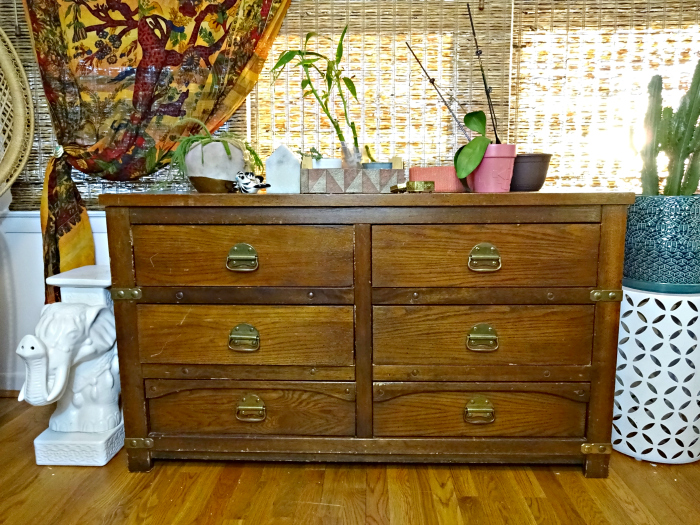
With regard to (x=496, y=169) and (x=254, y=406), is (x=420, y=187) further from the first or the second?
(x=254, y=406)

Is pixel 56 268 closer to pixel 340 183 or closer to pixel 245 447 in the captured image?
pixel 245 447

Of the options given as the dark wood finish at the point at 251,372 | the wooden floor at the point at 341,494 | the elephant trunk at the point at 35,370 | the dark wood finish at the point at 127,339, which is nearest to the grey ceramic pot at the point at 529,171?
the dark wood finish at the point at 251,372

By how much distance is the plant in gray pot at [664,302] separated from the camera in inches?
49.6

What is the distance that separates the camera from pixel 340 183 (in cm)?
122

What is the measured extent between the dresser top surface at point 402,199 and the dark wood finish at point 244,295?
8.5 inches

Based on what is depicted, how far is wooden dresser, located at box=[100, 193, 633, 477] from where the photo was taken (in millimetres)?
1167

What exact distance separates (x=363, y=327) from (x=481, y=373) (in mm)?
328

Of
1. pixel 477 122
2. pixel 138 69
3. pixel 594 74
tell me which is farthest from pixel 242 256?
pixel 594 74

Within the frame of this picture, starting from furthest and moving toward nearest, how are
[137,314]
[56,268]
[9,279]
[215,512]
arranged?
1. [9,279]
2. [56,268]
3. [137,314]
4. [215,512]

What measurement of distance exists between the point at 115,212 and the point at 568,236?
113cm

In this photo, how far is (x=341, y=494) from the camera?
3.91 feet

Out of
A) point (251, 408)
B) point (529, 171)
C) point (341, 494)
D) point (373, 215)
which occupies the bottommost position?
point (341, 494)

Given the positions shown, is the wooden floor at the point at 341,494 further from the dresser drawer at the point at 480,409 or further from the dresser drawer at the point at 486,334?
the dresser drawer at the point at 486,334

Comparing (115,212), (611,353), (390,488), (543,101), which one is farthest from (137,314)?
(543,101)
